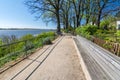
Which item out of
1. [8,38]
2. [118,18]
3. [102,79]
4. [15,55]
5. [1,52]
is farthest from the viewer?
[118,18]

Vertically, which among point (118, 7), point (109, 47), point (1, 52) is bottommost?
point (1, 52)

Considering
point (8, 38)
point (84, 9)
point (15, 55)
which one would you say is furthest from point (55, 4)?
point (15, 55)

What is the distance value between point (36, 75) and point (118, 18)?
181 feet

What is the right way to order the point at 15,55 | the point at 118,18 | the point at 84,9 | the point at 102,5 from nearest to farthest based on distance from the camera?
the point at 15,55 → the point at 102,5 → the point at 84,9 → the point at 118,18

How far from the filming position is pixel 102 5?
37.9m

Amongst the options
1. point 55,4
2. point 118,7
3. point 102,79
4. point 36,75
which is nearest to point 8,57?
point 36,75

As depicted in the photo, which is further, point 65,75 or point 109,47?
point 109,47

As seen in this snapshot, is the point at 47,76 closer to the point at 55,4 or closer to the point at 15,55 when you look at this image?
the point at 15,55

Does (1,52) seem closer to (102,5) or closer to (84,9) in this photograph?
(102,5)

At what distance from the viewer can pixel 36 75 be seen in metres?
6.53

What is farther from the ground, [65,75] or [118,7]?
[118,7]

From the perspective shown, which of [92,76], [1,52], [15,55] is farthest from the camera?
[1,52]

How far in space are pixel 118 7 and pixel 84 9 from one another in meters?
9.95

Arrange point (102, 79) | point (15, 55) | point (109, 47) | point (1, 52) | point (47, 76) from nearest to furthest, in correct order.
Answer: point (102, 79)
point (47, 76)
point (109, 47)
point (15, 55)
point (1, 52)
